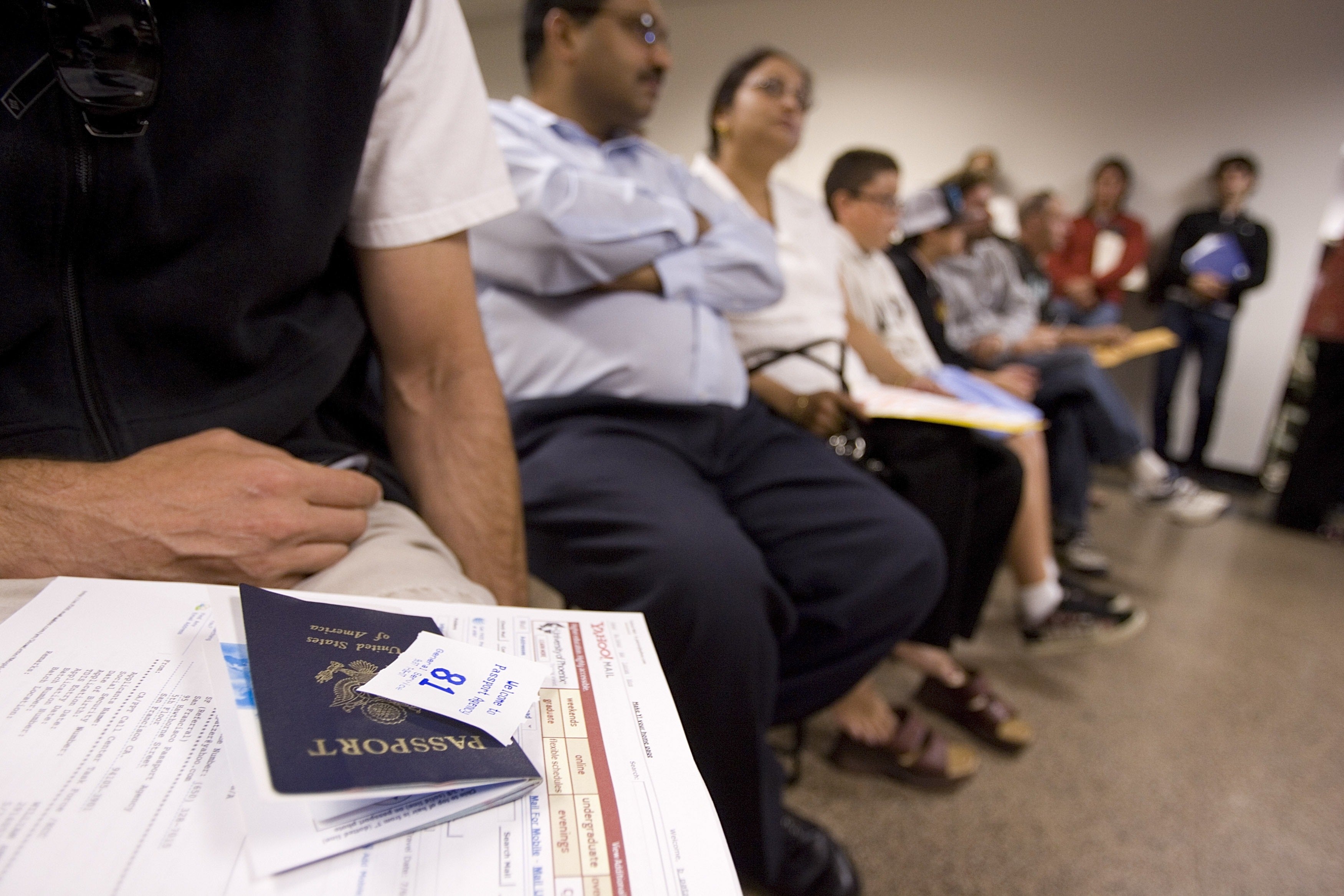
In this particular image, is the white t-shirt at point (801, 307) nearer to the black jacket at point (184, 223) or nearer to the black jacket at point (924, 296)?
the black jacket at point (924, 296)

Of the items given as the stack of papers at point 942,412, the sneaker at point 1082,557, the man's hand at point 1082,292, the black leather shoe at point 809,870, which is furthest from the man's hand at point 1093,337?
the black leather shoe at point 809,870

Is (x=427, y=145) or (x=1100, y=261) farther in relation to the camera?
(x=1100, y=261)

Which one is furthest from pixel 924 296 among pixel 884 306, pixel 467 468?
pixel 467 468

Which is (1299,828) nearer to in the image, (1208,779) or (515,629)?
(1208,779)

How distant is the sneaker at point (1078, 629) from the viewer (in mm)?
1706

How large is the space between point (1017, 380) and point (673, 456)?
1.57 m

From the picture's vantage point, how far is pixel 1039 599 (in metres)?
1.73

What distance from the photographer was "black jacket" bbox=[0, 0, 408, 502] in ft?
1.49

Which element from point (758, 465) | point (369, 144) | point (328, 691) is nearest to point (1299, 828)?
point (758, 465)

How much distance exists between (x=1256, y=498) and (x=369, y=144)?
4.26 metres

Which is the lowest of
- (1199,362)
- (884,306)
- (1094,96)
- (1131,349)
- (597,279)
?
(1199,362)

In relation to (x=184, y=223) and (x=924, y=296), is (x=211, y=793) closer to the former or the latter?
(x=184, y=223)

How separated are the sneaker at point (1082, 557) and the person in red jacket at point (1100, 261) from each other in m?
2.09

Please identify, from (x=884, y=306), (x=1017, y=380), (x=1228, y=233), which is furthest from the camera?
(x=1228, y=233)
